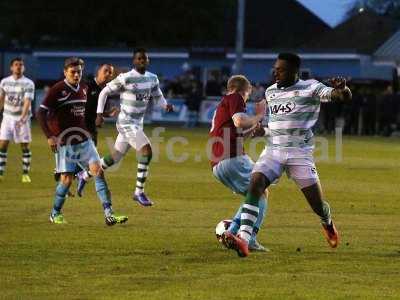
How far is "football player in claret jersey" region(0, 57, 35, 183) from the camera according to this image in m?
22.2

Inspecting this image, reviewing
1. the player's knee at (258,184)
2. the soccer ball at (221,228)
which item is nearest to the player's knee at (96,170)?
the soccer ball at (221,228)

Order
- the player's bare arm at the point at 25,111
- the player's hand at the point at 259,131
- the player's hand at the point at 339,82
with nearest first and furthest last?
the player's hand at the point at 339,82
the player's hand at the point at 259,131
the player's bare arm at the point at 25,111

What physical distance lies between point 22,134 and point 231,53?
36.5 meters

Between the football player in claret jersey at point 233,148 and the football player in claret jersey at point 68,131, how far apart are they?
2.36 metres

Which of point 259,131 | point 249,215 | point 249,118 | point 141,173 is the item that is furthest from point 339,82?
point 141,173

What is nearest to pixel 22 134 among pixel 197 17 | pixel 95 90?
pixel 95 90

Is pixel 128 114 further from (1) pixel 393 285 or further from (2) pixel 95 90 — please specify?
(1) pixel 393 285

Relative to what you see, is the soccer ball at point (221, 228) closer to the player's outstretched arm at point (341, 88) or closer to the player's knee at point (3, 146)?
the player's outstretched arm at point (341, 88)

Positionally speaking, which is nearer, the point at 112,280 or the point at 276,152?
the point at 112,280

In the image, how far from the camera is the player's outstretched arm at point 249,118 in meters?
12.0

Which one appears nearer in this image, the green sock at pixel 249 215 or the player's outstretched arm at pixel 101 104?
the green sock at pixel 249 215

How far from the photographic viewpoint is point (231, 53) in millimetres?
58281

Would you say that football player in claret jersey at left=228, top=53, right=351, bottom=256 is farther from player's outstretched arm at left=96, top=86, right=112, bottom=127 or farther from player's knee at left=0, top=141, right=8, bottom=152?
player's knee at left=0, top=141, right=8, bottom=152

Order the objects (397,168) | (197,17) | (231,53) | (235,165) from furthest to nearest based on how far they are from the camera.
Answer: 1. (197,17)
2. (231,53)
3. (397,168)
4. (235,165)
